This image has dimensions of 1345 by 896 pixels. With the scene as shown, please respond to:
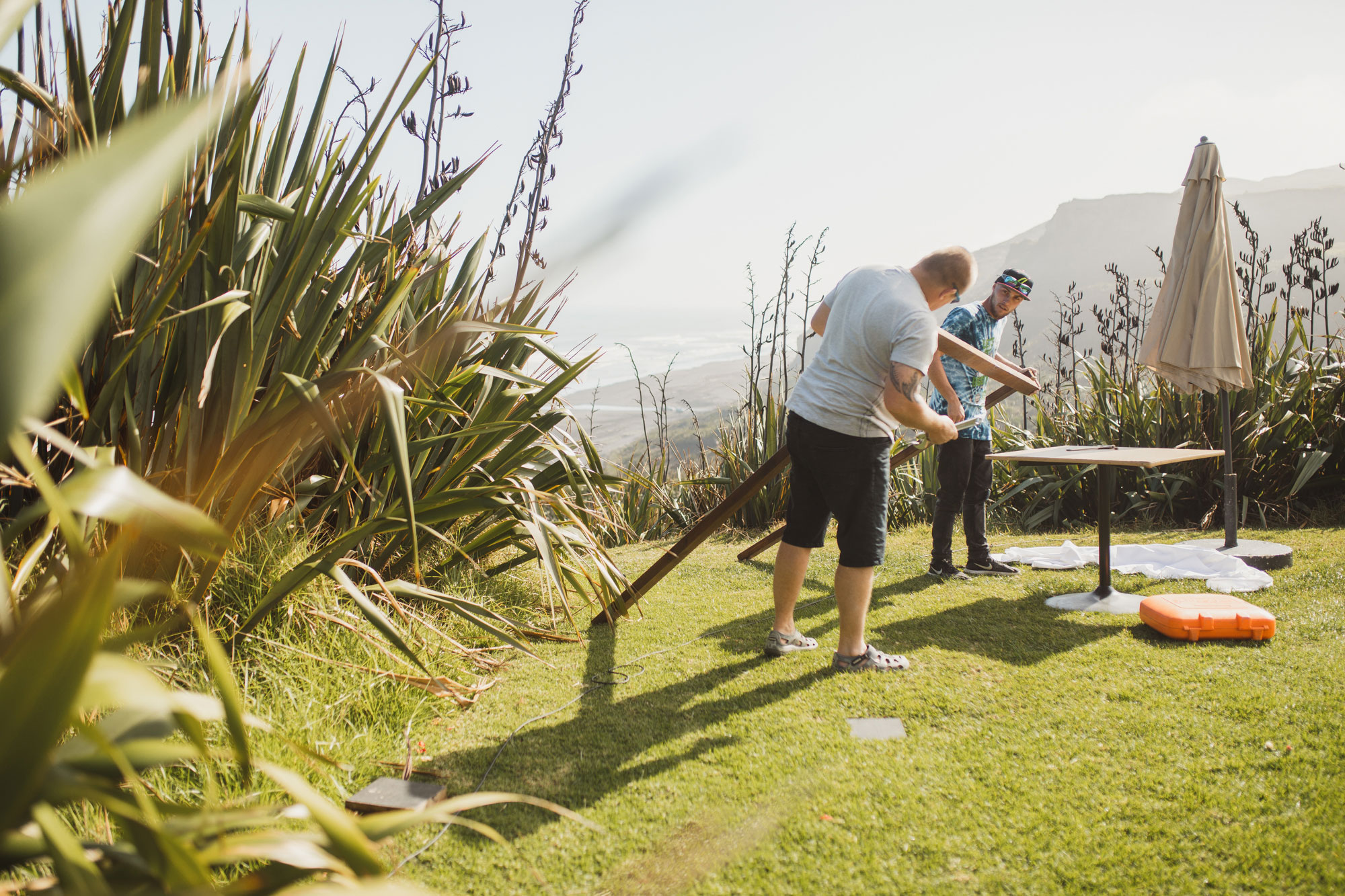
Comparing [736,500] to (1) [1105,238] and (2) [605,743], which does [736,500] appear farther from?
(1) [1105,238]

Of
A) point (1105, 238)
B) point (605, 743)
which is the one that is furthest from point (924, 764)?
point (1105, 238)

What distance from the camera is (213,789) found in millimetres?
763

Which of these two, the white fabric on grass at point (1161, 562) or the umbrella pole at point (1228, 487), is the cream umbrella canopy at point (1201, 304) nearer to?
the umbrella pole at point (1228, 487)

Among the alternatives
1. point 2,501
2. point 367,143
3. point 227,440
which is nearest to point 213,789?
point 227,440

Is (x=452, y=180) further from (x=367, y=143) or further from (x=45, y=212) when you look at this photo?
(x=45, y=212)

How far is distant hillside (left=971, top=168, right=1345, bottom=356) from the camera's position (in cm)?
9375

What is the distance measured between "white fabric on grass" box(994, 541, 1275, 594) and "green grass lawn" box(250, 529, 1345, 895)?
34cm

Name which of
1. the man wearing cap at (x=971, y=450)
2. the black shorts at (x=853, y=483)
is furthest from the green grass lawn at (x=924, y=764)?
the man wearing cap at (x=971, y=450)

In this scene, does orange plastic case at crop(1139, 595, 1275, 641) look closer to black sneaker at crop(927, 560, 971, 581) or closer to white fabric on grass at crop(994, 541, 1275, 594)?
white fabric on grass at crop(994, 541, 1275, 594)

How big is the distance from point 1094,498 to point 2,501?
6342 millimetres

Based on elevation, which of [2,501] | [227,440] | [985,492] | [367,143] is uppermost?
[367,143]

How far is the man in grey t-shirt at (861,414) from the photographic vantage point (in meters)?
2.79

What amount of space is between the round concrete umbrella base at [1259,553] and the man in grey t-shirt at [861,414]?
2.48 meters

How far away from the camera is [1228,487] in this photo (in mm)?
4699
